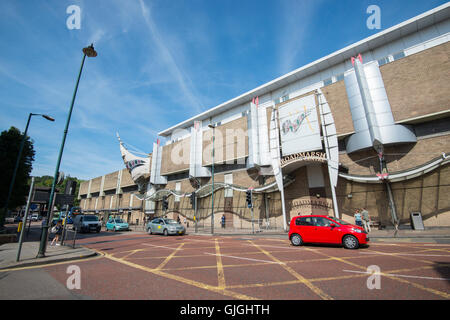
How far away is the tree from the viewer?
626 inches

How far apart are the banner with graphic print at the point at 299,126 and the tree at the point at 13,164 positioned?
23289 millimetres

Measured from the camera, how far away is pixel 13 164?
16500 millimetres

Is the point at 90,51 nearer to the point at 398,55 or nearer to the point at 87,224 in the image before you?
the point at 87,224

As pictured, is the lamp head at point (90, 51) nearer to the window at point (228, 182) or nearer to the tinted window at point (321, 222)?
the tinted window at point (321, 222)

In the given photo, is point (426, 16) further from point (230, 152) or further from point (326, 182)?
point (230, 152)

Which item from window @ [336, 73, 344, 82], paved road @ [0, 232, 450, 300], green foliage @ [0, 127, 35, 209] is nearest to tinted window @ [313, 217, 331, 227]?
paved road @ [0, 232, 450, 300]

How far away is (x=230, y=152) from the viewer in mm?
27266

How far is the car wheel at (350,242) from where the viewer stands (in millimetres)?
8998

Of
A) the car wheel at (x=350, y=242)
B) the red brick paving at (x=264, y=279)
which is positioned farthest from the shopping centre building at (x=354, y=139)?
the red brick paving at (x=264, y=279)

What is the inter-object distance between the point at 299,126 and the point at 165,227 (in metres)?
15.7

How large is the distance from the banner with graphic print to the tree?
2329 centimetres
